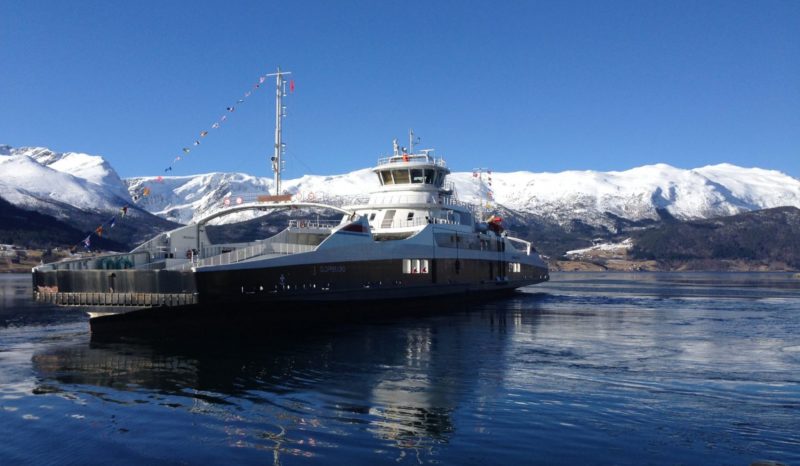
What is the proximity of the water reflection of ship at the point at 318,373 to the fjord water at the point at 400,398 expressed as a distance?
0.28 feet

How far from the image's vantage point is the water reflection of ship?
17.8 meters

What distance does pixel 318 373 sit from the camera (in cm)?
2422

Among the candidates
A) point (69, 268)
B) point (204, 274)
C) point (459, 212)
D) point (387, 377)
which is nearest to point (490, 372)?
point (387, 377)

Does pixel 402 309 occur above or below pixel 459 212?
below

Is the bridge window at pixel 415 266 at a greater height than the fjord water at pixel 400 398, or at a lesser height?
greater

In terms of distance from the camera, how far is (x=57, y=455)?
14.6 metres

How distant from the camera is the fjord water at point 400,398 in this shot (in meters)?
14.9

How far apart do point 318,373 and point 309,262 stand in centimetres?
1644

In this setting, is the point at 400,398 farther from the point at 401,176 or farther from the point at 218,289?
the point at 401,176

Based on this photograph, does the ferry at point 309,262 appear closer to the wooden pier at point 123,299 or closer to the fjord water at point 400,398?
the wooden pier at point 123,299

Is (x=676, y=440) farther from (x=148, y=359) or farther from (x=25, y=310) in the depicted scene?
(x=25, y=310)

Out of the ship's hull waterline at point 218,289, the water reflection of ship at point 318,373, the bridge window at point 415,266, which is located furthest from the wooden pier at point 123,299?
the bridge window at point 415,266

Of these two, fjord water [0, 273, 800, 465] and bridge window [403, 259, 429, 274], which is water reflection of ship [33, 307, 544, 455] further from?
bridge window [403, 259, 429, 274]

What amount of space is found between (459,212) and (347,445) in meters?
51.0
